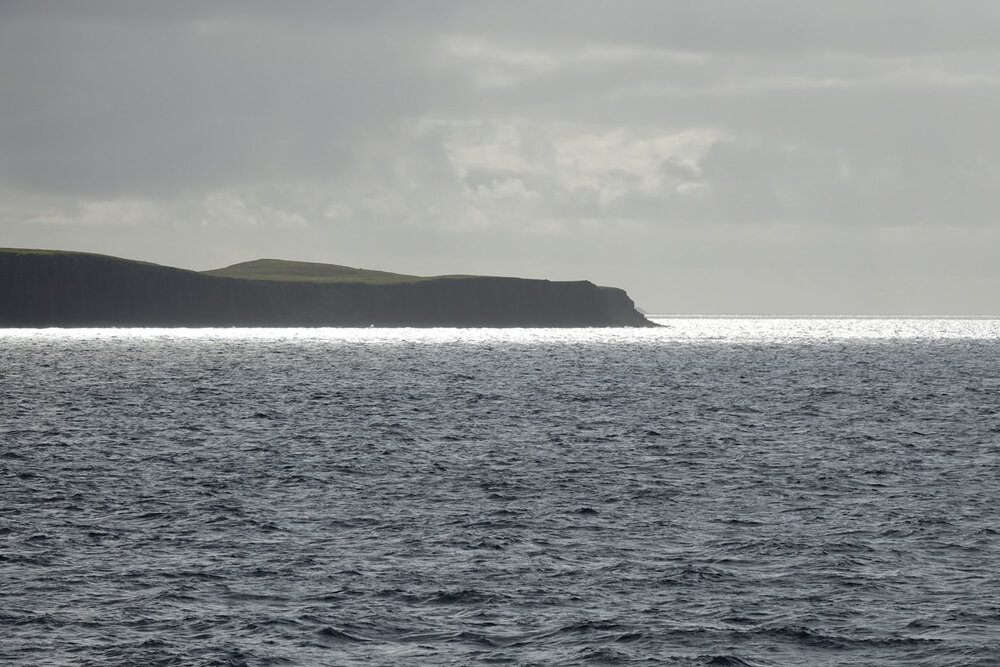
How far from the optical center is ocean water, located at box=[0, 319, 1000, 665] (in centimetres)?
2180

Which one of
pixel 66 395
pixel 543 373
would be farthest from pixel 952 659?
pixel 543 373

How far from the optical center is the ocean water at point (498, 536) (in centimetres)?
2180

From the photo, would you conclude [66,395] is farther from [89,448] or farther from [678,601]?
[678,601]

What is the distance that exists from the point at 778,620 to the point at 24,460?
34022 mm

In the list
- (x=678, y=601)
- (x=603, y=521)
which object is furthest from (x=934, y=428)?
(x=678, y=601)

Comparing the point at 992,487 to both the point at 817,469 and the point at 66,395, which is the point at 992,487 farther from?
the point at 66,395

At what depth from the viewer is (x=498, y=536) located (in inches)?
1235

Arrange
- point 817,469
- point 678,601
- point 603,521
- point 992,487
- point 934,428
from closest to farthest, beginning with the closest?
point 678,601 < point 603,521 < point 992,487 < point 817,469 < point 934,428

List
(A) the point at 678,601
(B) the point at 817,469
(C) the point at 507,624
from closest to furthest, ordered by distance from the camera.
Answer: (C) the point at 507,624, (A) the point at 678,601, (B) the point at 817,469

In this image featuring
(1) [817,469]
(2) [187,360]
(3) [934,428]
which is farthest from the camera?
(2) [187,360]

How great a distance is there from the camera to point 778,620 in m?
23.1

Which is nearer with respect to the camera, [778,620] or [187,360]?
[778,620]

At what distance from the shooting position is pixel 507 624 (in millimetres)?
22734

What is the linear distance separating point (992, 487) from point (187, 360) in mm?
114680
